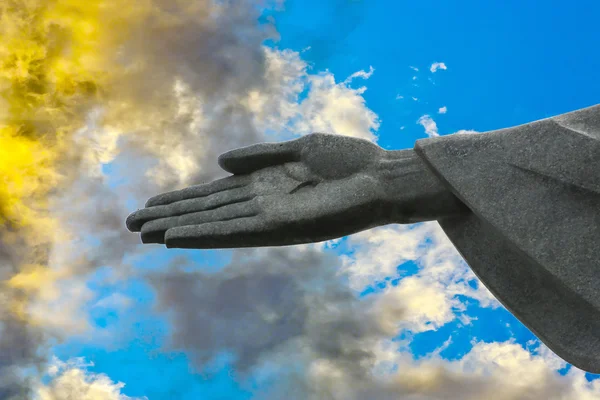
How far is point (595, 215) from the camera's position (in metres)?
4.45

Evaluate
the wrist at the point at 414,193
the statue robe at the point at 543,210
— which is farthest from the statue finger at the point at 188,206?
the statue robe at the point at 543,210

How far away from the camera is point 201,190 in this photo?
6.01 metres

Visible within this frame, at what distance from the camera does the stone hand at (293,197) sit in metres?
5.24

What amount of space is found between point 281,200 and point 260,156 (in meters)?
0.54

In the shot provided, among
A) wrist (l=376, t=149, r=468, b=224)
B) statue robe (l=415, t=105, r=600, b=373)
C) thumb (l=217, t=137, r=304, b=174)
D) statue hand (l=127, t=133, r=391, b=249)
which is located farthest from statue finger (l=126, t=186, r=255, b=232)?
statue robe (l=415, t=105, r=600, b=373)

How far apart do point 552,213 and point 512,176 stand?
0.37 metres

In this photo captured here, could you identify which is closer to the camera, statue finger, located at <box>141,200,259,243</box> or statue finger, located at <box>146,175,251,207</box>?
statue finger, located at <box>141,200,259,243</box>

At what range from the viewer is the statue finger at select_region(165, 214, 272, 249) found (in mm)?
5414

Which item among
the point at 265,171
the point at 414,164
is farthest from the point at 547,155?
the point at 265,171

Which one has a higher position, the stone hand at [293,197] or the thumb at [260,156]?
the thumb at [260,156]

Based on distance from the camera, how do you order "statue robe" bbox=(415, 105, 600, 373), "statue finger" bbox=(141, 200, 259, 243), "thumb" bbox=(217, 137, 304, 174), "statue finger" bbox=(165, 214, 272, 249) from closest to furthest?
1. "statue robe" bbox=(415, 105, 600, 373)
2. "statue finger" bbox=(165, 214, 272, 249)
3. "statue finger" bbox=(141, 200, 259, 243)
4. "thumb" bbox=(217, 137, 304, 174)

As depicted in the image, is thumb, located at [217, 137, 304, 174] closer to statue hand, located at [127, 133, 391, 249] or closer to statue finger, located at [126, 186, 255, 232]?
statue hand, located at [127, 133, 391, 249]

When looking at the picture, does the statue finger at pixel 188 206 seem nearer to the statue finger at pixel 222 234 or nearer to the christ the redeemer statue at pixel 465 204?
the christ the redeemer statue at pixel 465 204

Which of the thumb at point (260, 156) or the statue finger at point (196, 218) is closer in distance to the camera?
the statue finger at point (196, 218)
